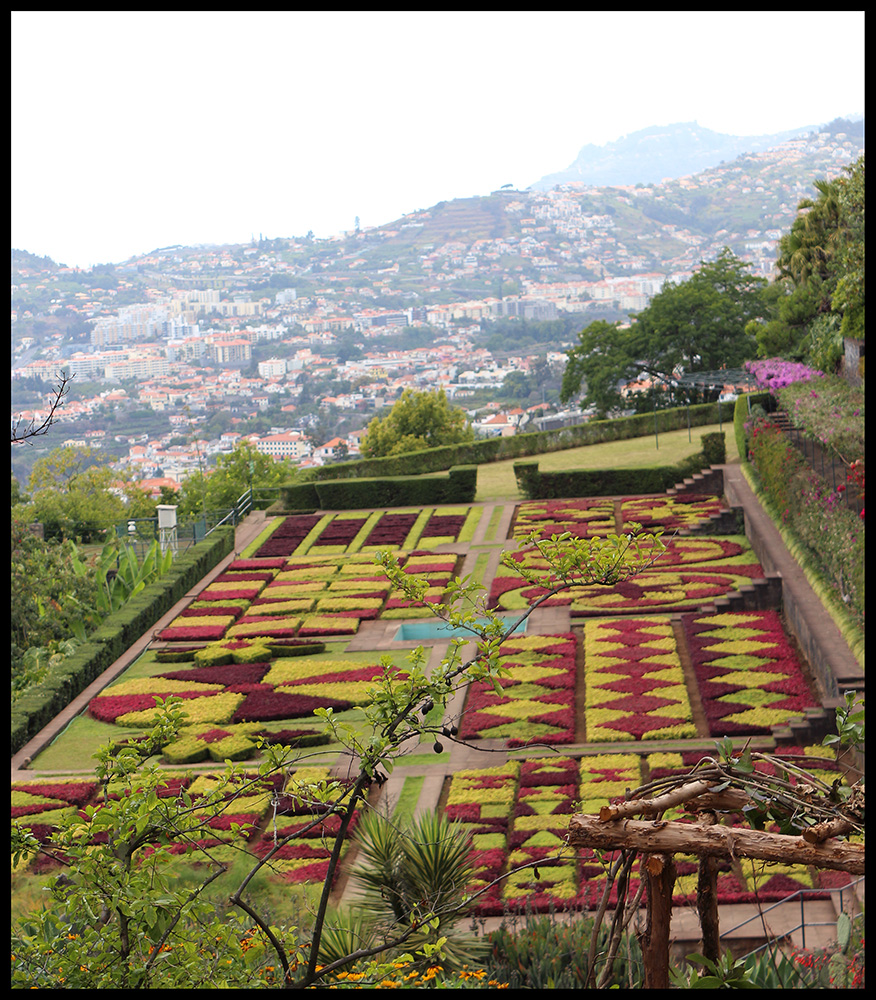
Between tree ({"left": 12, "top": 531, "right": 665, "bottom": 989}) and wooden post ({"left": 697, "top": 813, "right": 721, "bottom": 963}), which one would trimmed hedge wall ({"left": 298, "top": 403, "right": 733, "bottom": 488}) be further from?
wooden post ({"left": 697, "top": 813, "right": 721, "bottom": 963})

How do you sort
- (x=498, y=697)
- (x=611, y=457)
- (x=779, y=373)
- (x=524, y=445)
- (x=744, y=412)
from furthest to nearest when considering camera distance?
(x=524, y=445) < (x=611, y=457) < (x=779, y=373) < (x=744, y=412) < (x=498, y=697)

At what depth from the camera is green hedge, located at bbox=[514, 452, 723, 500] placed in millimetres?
33219

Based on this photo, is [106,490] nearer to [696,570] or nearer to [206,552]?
[206,552]

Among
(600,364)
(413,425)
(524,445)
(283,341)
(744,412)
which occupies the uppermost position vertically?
(283,341)

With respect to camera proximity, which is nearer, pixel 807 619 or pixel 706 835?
pixel 706 835

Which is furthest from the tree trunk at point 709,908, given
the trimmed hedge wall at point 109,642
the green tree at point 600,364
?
the green tree at point 600,364

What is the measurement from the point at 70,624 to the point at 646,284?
178070 mm

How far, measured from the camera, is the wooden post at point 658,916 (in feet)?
12.5

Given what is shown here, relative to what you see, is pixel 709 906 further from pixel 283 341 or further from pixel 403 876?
pixel 283 341

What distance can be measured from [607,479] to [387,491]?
777 cm

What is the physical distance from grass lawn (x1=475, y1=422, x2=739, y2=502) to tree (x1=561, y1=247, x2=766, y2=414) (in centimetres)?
888

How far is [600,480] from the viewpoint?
111 feet

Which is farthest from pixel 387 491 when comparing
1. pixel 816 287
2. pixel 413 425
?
pixel 816 287

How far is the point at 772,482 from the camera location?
25.4 metres
